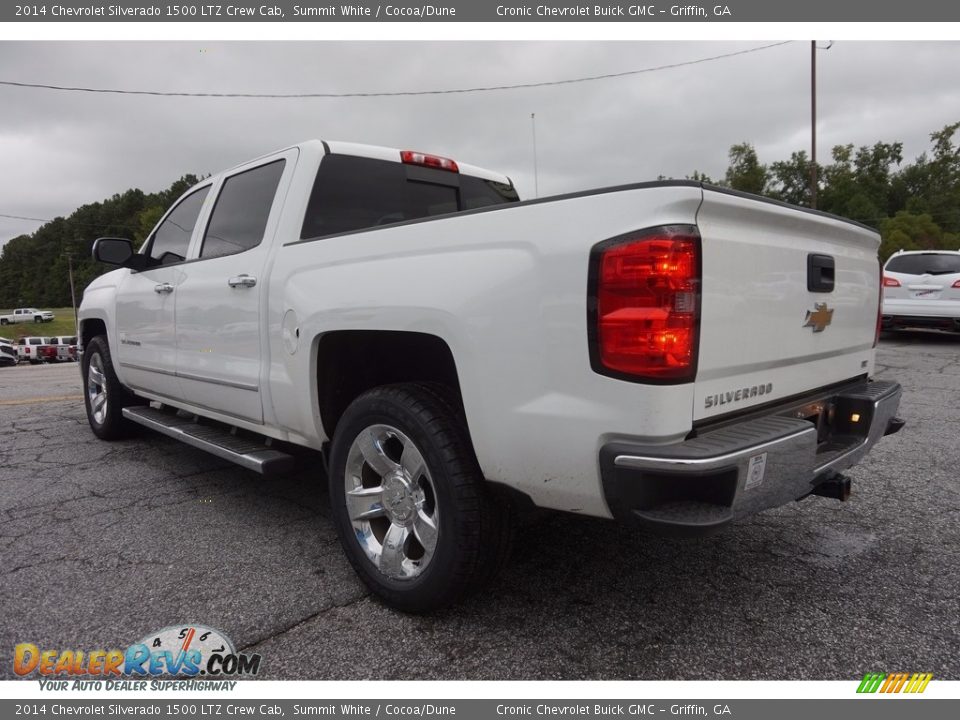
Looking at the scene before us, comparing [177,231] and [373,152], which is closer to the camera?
[373,152]

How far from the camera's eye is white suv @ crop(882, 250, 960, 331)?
9664mm

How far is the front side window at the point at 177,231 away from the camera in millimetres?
4039

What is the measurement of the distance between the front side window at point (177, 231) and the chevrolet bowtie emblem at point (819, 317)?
3.48 meters

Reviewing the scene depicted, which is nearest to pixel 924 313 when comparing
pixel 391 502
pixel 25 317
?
pixel 391 502

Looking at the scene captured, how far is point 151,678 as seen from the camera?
205cm

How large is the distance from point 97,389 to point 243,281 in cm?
318

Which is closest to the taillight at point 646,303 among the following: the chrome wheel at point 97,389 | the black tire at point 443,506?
the black tire at point 443,506

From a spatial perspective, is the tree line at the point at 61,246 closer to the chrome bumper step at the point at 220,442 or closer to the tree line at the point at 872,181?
the tree line at the point at 872,181

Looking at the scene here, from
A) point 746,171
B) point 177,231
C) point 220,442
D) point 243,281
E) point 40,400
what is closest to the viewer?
point 243,281

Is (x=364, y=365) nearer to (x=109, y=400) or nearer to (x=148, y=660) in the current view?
(x=148, y=660)

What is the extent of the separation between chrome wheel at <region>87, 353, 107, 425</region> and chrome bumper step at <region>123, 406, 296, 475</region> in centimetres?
78

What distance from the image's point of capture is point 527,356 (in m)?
1.91

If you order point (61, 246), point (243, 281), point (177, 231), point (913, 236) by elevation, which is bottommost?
point (243, 281)

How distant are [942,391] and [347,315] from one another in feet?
22.4
